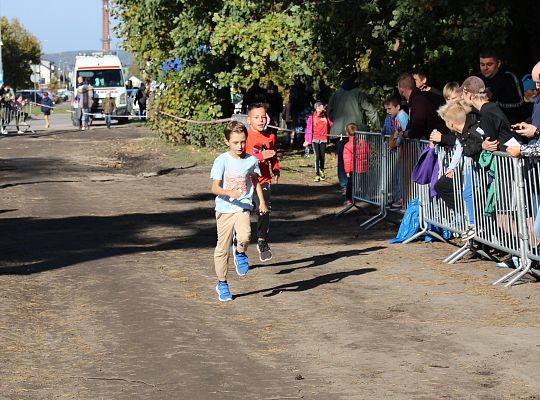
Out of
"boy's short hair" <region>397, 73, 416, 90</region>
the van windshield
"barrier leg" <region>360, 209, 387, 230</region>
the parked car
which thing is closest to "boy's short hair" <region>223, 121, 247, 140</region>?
"boy's short hair" <region>397, 73, 416, 90</region>

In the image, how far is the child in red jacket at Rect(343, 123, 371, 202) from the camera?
16.5 metres

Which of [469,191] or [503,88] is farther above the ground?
[503,88]

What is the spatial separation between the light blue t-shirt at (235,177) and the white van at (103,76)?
44.1m

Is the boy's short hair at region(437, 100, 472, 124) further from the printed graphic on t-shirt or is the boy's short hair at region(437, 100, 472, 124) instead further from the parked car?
the parked car

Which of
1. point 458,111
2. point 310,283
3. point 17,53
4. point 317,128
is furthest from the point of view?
point 17,53

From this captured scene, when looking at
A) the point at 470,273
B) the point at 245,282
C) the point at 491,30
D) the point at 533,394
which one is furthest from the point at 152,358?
the point at 491,30

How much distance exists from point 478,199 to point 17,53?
359 ft

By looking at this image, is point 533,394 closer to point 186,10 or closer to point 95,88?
point 186,10

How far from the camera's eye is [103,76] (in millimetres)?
55375

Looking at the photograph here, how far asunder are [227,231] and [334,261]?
2492 mm

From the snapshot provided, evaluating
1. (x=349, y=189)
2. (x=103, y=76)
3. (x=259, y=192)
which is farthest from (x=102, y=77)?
(x=259, y=192)

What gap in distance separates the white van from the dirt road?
37344 mm

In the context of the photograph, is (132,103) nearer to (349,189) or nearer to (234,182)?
(349,189)

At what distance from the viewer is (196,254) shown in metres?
13.1
